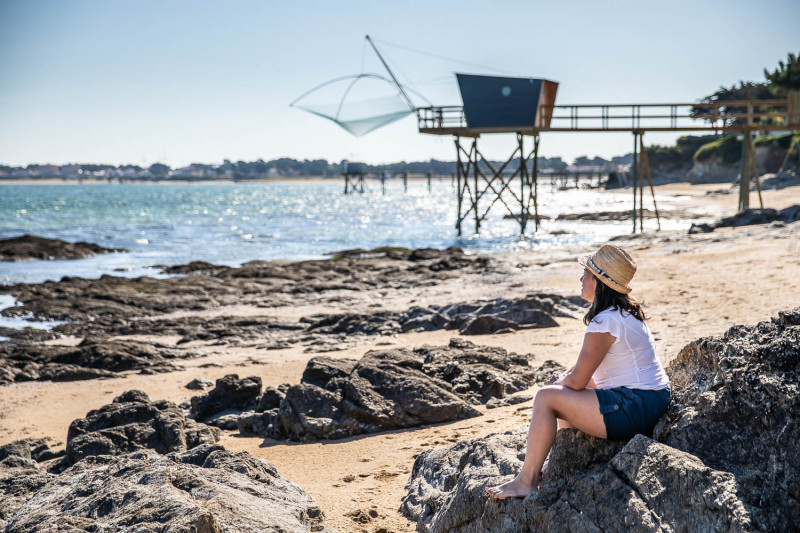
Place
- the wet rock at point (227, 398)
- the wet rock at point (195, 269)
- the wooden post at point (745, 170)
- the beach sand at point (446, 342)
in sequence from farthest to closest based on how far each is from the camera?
the wooden post at point (745, 170)
the wet rock at point (195, 269)
the wet rock at point (227, 398)
the beach sand at point (446, 342)

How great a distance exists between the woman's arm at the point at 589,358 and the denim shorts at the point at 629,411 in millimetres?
89

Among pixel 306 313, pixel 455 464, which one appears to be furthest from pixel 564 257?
pixel 455 464

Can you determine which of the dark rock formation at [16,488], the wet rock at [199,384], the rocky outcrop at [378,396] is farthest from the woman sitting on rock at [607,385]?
the wet rock at [199,384]

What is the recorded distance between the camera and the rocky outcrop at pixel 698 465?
2670 mm

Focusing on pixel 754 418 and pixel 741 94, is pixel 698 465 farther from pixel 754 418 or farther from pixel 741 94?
pixel 741 94

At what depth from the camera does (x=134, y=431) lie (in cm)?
621

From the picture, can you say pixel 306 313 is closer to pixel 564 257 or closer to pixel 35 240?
pixel 564 257

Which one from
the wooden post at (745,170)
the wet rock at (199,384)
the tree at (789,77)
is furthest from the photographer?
the tree at (789,77)

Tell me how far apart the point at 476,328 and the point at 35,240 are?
22812 millimetres

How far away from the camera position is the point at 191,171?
196 metres

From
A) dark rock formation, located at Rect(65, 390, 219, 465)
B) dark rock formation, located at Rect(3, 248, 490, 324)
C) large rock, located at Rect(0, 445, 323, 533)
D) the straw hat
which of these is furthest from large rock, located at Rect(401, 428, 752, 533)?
dark rock formation, located at Rect(3, 248, 490, 324)

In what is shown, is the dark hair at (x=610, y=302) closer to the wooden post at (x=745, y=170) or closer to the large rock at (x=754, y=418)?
the large rock at (x=754, y=418)

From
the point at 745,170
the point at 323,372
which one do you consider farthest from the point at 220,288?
the point at 745,170

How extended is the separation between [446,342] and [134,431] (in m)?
4.79
